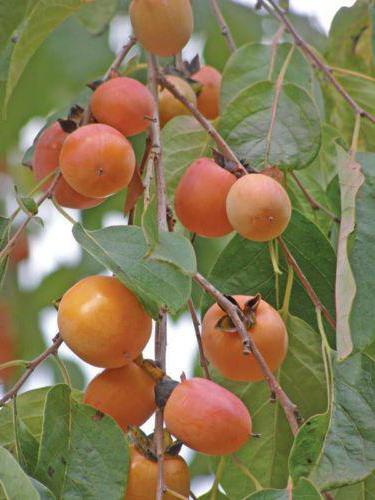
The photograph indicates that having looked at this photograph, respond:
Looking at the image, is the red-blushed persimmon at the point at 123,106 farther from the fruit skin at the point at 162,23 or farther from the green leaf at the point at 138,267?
the green leaf at the point at 138,267

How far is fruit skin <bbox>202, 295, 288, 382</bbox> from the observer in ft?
4.14

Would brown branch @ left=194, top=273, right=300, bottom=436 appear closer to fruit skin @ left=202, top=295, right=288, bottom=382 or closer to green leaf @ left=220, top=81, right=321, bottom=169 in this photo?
fruit skin @ left=202, top=295, right=288, bottom=382

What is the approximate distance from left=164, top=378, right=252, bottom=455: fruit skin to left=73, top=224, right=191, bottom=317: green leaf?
10 centimetres

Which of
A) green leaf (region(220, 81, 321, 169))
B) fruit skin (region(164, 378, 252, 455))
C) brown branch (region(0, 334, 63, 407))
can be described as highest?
green leaf (region(220, 81, 321, 169))

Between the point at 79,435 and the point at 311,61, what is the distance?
0.83 metres

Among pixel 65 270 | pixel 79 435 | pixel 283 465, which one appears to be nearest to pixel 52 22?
pixel 79 435

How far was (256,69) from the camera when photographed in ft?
5.78

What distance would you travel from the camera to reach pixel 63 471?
48.5 inches

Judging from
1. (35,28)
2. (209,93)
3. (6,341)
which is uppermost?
(35,28)

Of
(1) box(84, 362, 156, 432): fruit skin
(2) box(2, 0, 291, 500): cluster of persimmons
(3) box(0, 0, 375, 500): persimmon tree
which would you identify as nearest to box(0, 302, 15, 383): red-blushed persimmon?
(3) box(0, 0, 375, 500): persimmon tree

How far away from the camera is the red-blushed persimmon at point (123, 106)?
1407 millimetres

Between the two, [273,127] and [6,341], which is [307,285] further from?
[6,341]

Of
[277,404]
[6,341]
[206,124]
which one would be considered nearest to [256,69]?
[206,124]

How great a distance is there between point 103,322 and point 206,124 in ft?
1.27
